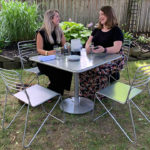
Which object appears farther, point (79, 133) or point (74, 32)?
point (74, 32)

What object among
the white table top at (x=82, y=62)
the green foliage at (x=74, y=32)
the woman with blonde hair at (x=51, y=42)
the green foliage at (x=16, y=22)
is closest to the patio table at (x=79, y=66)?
the white table top at (x=82, y=62)

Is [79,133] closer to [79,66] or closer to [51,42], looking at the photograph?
[79,66]

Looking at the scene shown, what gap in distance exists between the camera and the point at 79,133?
224 cm

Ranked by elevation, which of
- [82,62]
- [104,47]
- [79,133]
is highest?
[104,47]

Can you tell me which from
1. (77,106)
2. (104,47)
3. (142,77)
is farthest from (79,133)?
(104,47)

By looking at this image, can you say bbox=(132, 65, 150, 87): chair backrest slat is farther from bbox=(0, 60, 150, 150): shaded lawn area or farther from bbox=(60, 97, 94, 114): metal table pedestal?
bbox=(60, 97, 94, 114): metal table pedestal

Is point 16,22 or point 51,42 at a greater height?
point 16,22

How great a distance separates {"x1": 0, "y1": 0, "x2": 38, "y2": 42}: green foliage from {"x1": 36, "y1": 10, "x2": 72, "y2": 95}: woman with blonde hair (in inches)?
75.4

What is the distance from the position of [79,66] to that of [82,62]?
0.18m

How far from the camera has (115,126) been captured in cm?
238

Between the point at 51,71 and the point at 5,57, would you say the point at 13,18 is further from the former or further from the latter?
the point at 51,71

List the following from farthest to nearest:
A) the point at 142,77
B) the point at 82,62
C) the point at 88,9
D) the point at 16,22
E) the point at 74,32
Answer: the point at 88,9, the point at 74,32, the point at 16,22, the point at 82,62, the point at 142,77

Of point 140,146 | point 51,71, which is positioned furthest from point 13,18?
point 140,146

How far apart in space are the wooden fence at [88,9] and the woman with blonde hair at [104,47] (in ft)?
10.7
